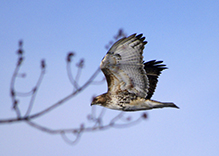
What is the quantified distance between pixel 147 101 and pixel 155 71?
65.3 inches

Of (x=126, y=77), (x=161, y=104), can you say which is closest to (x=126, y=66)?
(x=126, y=77)

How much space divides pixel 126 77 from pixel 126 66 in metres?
0.28

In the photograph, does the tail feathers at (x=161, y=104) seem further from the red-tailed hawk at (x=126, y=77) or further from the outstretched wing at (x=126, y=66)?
the outstretched wing at (x=126, y=66)

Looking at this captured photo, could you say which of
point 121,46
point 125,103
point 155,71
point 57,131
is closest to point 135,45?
point 121,46

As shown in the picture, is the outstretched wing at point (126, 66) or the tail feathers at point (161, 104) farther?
the tail feathers at point (161, 104)

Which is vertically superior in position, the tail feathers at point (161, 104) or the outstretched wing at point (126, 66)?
the outstretched wing at point (126, 66)

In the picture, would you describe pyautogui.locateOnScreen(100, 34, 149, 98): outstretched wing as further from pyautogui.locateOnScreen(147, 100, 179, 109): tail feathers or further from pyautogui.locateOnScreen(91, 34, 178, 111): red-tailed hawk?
pyautogui.locateOnScreen(147, 100, 179, 109): tail feathers

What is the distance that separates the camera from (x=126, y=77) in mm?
6605

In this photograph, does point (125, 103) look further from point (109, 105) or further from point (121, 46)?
point (121, 46)

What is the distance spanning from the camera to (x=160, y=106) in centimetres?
666

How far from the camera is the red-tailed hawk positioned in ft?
20.5

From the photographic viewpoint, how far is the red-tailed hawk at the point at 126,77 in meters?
6.25

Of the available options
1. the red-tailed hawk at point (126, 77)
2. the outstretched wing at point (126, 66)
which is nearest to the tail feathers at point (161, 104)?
the red-tailed hawk at point (126, 77)

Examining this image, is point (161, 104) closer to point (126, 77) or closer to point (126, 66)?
point (126, 77)
